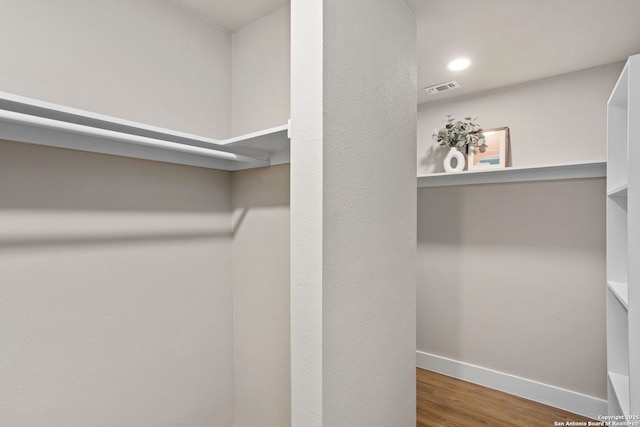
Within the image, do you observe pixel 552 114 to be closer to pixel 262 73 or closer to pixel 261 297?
pixel 262 73

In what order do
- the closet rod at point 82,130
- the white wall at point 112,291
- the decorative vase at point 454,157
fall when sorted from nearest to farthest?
the closet rod at point 82,130, the white wall at point 112,291, the decorative vase at point 454,157

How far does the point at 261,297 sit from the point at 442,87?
2.05 metres

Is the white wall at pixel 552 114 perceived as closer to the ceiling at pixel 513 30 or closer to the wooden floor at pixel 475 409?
the ceiling at pixel 513 30

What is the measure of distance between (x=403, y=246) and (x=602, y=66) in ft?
6.40

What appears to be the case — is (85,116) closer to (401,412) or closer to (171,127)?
(171,127)

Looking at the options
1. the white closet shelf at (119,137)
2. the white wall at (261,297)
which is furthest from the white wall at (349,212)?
the white wall at (261,297)

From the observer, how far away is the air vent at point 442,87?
2.27m

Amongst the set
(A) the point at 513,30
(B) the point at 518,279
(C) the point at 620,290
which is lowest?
(B) the point at 518,279

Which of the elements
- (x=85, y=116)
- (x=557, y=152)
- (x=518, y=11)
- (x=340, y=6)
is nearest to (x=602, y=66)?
(x=557, y=152)

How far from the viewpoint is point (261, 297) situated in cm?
158

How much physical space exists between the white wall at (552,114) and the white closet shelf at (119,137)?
6.11 feet

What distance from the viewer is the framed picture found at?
227 centimetres

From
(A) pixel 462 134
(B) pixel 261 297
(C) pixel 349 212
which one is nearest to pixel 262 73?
(C) pixel 349 212

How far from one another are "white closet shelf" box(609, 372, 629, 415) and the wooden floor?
2.00 ft
